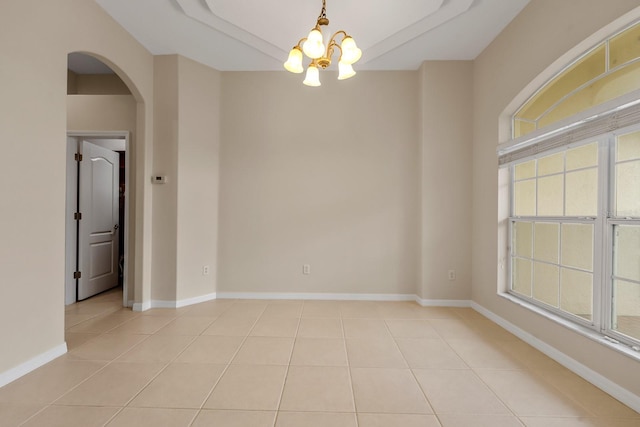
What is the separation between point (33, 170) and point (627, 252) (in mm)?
4275

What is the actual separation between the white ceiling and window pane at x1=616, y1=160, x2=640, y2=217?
1824 millimetres

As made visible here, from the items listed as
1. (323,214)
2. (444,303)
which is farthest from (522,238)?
(323,214)

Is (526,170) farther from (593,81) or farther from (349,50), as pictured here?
(349,50)

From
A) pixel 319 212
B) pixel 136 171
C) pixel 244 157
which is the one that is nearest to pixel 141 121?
pixel 136 171

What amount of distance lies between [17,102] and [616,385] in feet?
14.6

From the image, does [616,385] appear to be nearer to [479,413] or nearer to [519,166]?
[479,413]

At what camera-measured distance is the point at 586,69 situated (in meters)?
2.30

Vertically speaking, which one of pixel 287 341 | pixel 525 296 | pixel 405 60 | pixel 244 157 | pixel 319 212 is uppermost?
pixel 405 60

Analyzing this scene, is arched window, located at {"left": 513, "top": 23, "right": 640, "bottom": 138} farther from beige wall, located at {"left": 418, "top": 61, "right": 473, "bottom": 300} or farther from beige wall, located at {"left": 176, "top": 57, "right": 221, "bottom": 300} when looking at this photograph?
beige wall, located at {"left": 176, "top": 57, "right": 221, "bottom": 300}

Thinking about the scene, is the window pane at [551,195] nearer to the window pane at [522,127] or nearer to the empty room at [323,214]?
the empty room at [323,214]

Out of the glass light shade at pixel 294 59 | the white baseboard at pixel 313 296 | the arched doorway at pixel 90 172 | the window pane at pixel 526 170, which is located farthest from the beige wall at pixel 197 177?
the window pane at pixel 526 170

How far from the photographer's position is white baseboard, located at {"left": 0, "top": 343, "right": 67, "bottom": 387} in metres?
1.96

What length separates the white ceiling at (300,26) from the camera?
2.81 metres

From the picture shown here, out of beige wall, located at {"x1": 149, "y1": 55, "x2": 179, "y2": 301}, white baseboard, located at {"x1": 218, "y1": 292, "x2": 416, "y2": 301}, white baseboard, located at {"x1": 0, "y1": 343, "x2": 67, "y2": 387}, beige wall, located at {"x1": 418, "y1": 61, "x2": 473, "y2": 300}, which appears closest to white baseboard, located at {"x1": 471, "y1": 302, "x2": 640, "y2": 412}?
beige wall, located at {"x1": 418, "y1": 61, "x2": 473, "y2": 300}
